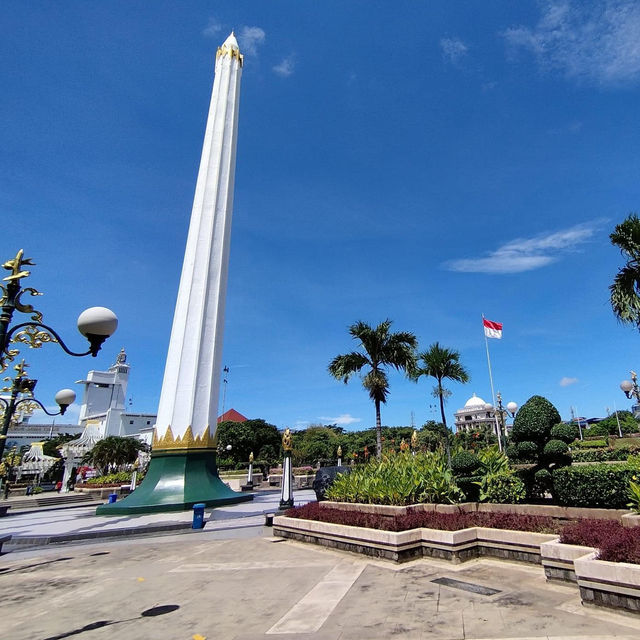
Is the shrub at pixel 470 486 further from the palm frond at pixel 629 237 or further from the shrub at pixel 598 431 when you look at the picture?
the shrub at pixel 598 431

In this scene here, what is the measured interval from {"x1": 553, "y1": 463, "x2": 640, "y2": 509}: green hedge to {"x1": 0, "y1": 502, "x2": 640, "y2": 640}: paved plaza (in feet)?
6.69

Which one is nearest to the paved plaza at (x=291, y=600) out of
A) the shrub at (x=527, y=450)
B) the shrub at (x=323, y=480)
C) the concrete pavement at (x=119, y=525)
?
the shrub at (x=527, y=450)

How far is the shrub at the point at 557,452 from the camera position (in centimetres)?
924

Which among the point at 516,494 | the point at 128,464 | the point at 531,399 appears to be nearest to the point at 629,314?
the point at 531,399

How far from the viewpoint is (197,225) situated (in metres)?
22.9

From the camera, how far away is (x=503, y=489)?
9703 mm

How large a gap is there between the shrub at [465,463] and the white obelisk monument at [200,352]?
13212 mm

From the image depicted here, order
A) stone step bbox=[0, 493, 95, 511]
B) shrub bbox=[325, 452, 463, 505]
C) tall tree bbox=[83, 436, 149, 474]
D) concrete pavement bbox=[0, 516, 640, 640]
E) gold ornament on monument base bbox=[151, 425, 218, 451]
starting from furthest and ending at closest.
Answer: tall tree bbox=[83, 436, 149, 474], stone step bbox=[0, 493, 95, 511], gold ornament on monument base bbox=[151, 425, 218, 451], shrub bbox=[325, 452, 463, 505], concrete pavement bbox=[0, 516, 640, 640]

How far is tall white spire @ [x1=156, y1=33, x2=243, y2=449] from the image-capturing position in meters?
20.5

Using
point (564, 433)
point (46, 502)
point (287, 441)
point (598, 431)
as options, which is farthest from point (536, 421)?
point (598, 431)

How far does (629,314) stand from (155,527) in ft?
64.3

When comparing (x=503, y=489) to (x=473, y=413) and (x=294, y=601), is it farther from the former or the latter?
(x=473, y=413)

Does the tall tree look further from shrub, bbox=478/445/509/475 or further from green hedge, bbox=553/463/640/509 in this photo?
green hedge, bbox=553/463/640/509

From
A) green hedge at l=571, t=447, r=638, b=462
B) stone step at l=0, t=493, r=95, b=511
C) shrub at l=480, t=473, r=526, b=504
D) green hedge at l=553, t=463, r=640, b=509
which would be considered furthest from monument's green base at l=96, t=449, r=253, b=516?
green hedge at l=571, t=447, r=638, b=462
